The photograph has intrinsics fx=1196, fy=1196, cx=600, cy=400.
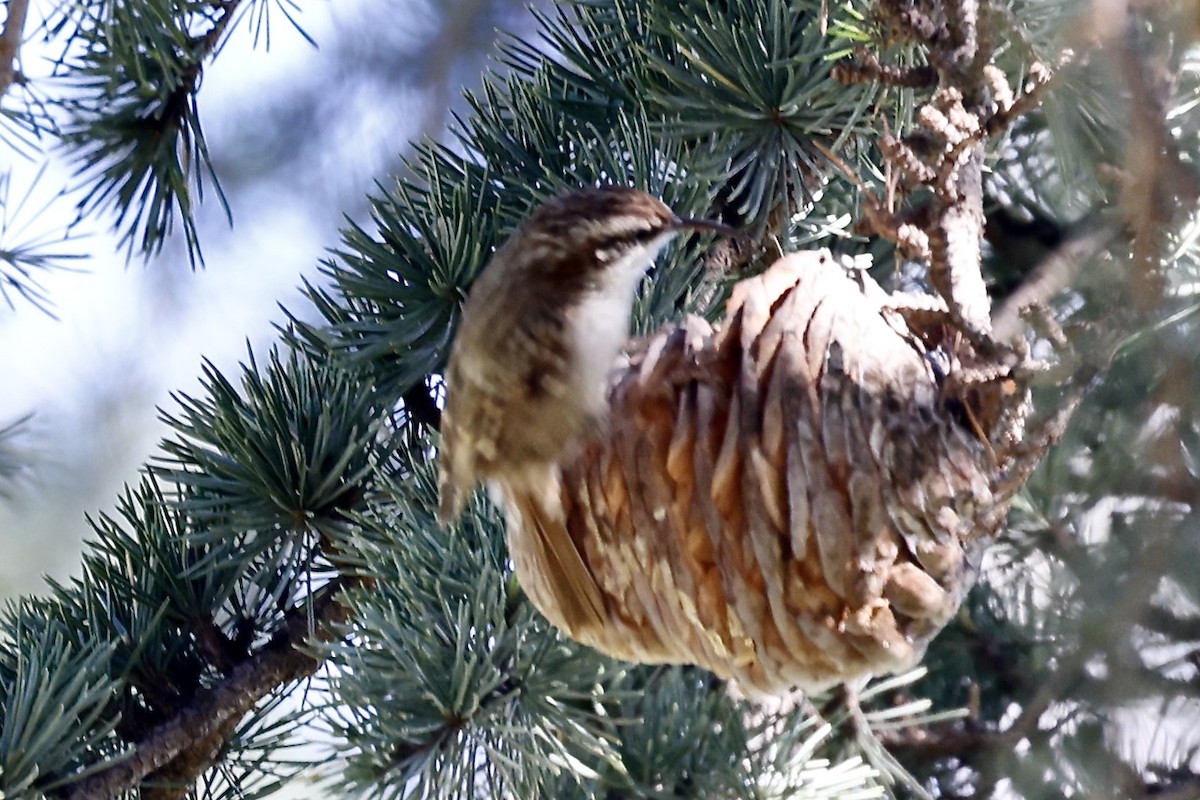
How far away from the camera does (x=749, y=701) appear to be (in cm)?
87

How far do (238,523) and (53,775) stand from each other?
0.21 m

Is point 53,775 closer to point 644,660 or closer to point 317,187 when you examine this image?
point 644,660

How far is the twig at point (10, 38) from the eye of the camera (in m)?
0.85

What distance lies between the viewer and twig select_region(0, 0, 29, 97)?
854 mm

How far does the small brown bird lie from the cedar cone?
0.08m

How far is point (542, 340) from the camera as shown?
807 mm

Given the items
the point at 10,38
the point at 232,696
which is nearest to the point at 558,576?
the point at 232,696

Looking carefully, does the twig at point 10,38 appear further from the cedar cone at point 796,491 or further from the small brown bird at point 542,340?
the cedar cone at point 796,491

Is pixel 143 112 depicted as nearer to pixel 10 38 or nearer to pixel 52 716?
pixel 10 38

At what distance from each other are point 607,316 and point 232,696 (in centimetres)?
41

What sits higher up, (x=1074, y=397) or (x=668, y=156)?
(x=668, y=156)

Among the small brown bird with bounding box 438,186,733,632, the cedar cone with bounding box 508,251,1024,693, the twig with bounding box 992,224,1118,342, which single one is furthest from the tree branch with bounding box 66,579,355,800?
the twig with bounding box 992,224,1118,342

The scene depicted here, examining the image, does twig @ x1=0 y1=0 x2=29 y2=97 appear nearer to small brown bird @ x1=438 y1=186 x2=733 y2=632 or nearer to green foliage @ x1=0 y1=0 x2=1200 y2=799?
green foliage @ x1=0 y1=0 x2=1200 y2=799

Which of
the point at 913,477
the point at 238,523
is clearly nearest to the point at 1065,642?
the point at 913,477
